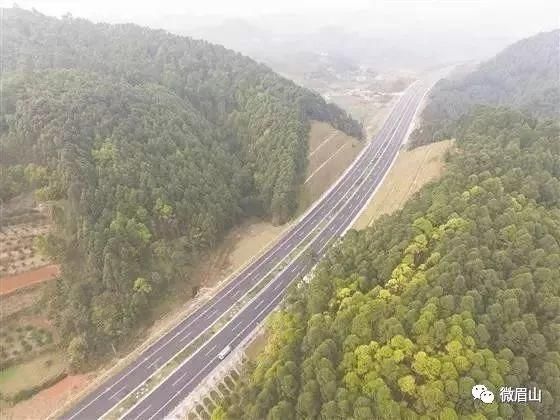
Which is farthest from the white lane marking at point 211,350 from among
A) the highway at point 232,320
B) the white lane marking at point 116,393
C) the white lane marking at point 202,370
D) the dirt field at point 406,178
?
the dirt field at point 406,178

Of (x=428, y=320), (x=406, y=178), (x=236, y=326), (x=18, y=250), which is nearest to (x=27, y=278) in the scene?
(x=18, y=250)

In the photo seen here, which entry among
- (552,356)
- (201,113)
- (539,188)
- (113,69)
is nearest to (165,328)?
(552,356)

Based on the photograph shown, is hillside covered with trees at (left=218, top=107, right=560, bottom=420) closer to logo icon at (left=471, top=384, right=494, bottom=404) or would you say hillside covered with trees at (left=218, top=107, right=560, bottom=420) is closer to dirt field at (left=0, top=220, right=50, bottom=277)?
logo icon at (left=471, top=384, right=494, bottom=404)

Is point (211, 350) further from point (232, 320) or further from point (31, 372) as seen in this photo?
point (31, 372)

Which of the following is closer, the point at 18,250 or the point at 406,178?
the point at 18,250

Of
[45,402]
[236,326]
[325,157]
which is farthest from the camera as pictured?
[325,157]

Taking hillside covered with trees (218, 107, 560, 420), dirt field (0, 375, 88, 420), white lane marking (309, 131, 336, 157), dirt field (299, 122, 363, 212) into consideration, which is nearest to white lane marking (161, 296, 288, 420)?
hillside covered with trees (218, 107, 560, 420)

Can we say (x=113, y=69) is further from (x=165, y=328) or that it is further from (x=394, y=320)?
(x=394, y=320)

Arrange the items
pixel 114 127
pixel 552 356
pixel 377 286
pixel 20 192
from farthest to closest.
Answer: pixel 114 127 < pixel 20 192 < pixel 377 286 < pixel 552 356
